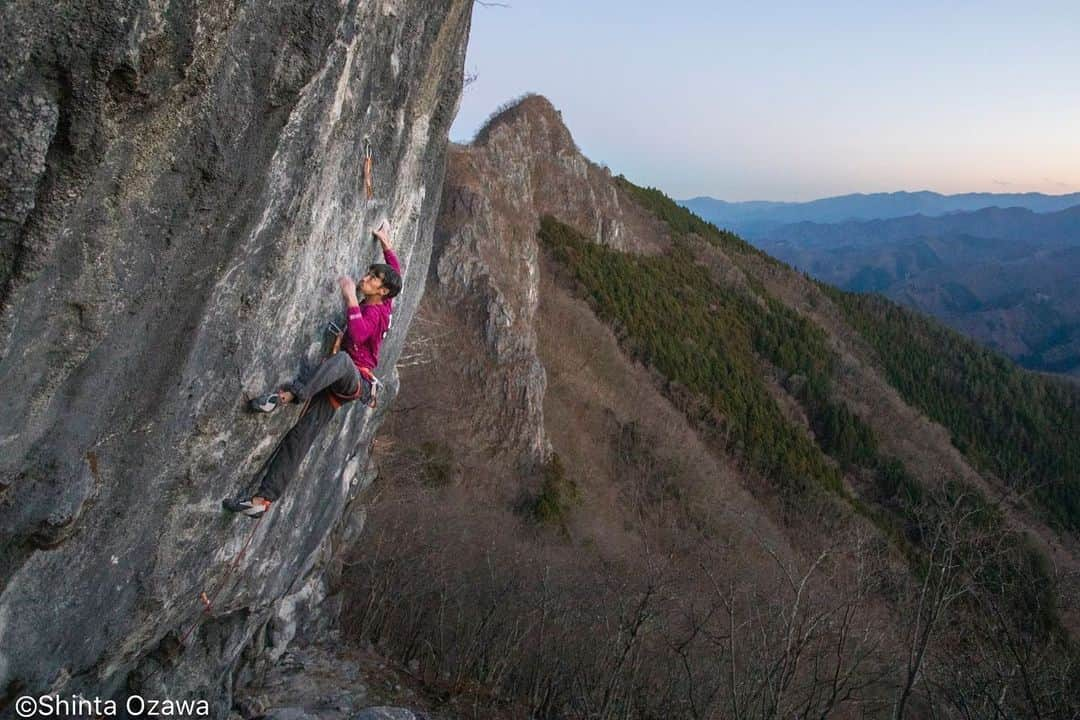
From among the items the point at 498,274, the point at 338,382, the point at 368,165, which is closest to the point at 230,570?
the point at 338,382

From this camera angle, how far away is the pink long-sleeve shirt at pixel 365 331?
288 inches

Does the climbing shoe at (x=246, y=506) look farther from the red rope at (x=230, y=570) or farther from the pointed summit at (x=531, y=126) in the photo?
the pointed summit at (x=531, y=126)

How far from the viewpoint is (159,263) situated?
5211 mm

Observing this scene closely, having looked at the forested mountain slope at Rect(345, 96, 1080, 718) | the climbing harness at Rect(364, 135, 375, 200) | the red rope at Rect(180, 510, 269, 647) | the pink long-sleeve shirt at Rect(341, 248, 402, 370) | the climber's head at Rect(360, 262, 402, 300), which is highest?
the climbing harness at Rect(364, 135, 375, 200)

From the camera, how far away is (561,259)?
172ft

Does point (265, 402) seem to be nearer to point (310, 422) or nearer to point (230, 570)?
point (310, 422)

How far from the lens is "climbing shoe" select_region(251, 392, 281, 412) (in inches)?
258

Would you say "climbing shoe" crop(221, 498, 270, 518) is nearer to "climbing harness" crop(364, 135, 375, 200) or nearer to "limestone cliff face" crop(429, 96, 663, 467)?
"climbing harness" crop(364, 135, 375, 200)

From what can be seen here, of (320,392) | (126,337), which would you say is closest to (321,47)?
(126,337)

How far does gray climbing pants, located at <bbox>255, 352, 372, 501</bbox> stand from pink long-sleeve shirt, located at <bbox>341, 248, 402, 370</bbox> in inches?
9.4

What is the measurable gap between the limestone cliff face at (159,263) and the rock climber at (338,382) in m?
0.17

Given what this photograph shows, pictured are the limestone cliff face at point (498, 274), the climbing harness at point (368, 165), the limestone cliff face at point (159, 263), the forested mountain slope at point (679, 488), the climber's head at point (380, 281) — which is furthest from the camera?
the limestone cliff face at point (498, 274)

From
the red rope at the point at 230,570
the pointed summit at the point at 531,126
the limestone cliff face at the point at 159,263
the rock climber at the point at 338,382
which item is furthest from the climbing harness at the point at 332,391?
the pointed summit at the point at 531,126

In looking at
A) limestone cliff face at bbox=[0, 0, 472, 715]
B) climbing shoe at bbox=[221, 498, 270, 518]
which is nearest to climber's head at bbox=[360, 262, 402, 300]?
limestone cliff face at bbox=[0, 0, 472, 715]
